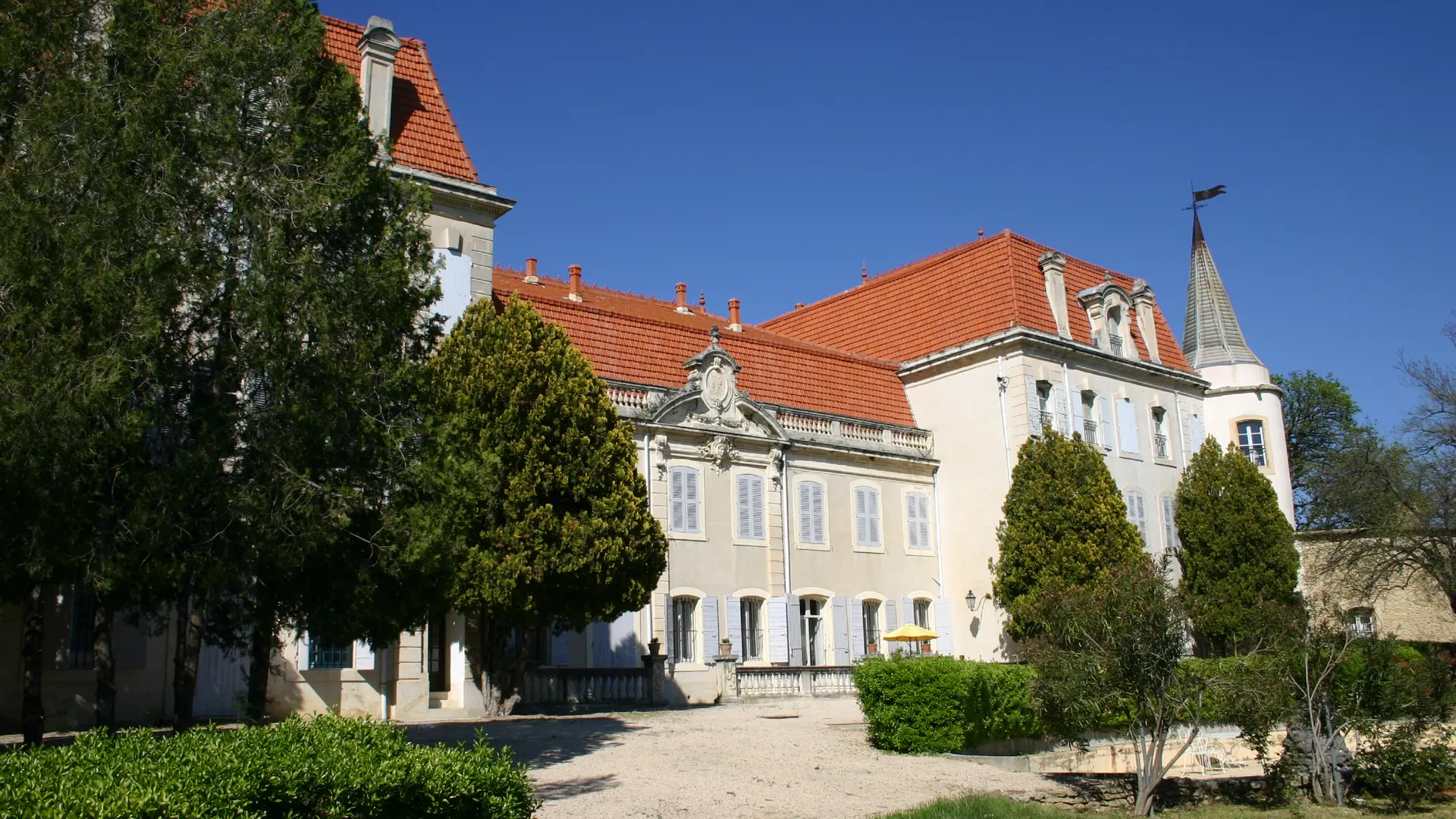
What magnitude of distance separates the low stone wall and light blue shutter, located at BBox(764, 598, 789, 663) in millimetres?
11451

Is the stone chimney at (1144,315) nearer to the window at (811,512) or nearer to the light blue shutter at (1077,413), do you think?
the light blue shutter at (1077,413)

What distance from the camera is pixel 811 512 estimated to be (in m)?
27.3

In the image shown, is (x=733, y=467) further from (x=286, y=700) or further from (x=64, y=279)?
(x=64, y=279)

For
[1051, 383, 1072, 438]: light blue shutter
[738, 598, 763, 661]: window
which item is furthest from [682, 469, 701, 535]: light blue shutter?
[1051, 383, 1072, 438]: light blue shutter

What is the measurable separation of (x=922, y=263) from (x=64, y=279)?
2615cm

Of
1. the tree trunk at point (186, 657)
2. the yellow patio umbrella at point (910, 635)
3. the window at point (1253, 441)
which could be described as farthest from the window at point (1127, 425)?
the tree trunk at point (186, 657)

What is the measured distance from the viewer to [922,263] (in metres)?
→ 34.5

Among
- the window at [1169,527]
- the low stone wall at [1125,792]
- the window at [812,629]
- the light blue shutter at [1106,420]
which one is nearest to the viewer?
the low stone wall at [1125,792]

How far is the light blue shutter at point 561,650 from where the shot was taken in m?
22.0

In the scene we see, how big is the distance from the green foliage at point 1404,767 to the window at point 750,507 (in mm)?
13053

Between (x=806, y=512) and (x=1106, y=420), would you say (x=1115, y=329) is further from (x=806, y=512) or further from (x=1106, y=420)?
(x=806, y=512)

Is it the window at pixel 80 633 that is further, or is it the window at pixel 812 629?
the window at pixel 812 629

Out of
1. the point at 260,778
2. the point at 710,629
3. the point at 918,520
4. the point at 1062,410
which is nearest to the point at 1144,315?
the point at 1062,410

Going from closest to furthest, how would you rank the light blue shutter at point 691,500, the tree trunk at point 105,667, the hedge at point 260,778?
the hedge at point 260,778 → the tree trunk at point 105,667 → the light blue shutter at point 691,500
